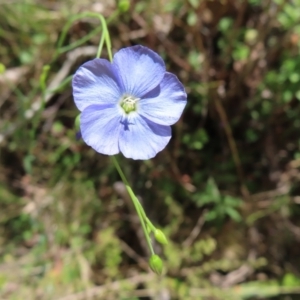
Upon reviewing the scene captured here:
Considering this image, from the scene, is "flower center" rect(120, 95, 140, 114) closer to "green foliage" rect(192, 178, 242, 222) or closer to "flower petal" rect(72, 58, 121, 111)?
"flower petal" rect(72, 58, 121, 111)

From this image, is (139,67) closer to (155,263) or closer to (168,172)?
(155,263)

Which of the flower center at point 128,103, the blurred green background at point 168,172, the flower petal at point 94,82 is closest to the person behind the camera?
the flower petal at point 94,82

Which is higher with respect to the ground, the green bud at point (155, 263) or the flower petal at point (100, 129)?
the flower petal at point (100, 129)

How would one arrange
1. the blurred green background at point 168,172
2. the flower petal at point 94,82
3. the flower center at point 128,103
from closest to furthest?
the flower petal at point 94,82, the flower center at point 128,103, the blurred green background at point 168,172

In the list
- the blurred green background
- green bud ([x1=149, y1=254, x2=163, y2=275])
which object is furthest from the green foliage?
green bud ([x1=149, y1=254, x2=163, y2=275])

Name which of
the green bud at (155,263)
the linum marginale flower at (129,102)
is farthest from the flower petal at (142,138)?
the green bud at (155,263)

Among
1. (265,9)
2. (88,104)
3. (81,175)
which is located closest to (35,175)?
(81,175)

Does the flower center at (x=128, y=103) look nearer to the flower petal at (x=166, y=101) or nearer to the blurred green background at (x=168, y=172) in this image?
the flower petal at (x=166, y=101)
